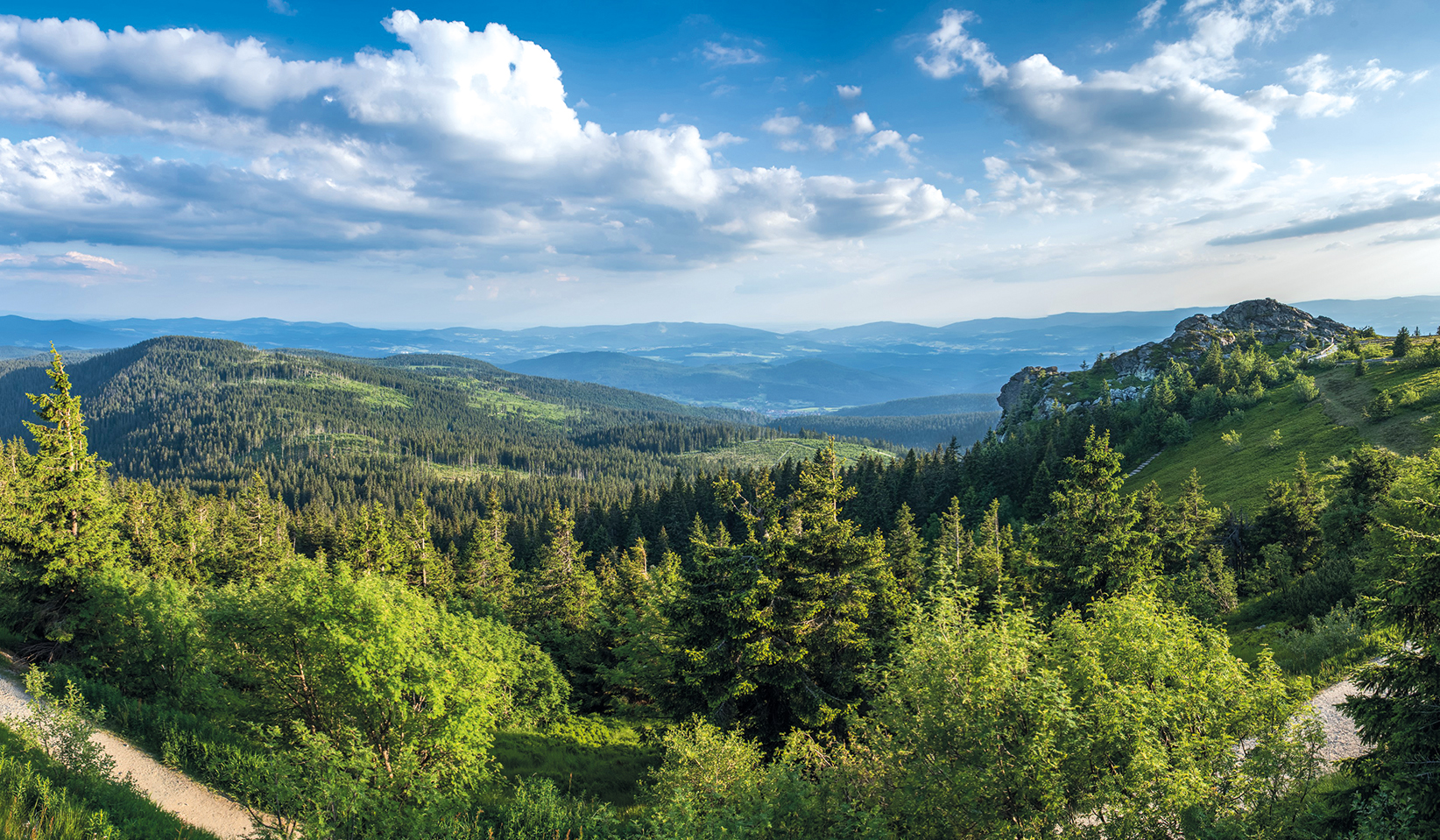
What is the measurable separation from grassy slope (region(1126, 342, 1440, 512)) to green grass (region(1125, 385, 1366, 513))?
13cm

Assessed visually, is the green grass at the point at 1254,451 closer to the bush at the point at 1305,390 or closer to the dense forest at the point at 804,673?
the bush at the point at 1305,390

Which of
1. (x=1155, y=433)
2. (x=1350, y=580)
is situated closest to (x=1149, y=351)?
(x=1155, y=433)

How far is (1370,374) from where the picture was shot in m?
82.2

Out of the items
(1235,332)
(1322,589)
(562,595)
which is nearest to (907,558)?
(1322,589)

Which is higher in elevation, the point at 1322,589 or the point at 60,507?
the point at 60,507

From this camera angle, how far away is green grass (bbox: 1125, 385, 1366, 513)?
64.3m

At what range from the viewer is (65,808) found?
12.5 m

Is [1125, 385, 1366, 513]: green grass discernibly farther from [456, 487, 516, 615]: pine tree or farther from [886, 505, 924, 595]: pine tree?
[456, 487, 516, 615]: pine tree

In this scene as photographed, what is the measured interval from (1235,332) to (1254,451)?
101317 mm

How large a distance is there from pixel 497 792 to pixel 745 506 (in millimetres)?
15616

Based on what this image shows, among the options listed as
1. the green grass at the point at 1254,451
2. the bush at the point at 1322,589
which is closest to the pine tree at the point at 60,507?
the bush at the point at 1322,589

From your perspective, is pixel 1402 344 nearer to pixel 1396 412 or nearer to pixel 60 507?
pixel 1396 412

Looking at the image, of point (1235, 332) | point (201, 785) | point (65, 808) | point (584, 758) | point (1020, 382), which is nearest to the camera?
point (65, 808)

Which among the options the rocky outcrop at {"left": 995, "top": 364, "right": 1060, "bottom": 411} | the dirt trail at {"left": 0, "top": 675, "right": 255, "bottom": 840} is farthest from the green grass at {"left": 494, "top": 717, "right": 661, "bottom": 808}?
the rocky outcrop at {"left": 995, "top": 364, "right": 1060, "bottom": 411}
